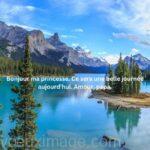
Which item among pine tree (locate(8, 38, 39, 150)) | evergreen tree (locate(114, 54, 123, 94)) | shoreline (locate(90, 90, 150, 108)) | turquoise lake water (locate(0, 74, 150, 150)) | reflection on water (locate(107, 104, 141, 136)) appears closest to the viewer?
pine tree (locate(8, 38, 39, 150))

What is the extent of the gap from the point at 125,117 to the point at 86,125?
17.9 m

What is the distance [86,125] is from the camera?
91.8 m

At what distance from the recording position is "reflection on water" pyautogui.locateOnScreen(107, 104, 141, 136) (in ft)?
303

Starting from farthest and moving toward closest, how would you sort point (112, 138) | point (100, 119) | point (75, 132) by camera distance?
point (100, 119), point (75, 132), point (112, 138)

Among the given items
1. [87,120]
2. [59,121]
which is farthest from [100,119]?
[59,121]

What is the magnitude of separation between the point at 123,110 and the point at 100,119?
17194 mm

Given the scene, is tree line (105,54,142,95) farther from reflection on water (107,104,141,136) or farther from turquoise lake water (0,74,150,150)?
reflection on water (107,104,141,136)

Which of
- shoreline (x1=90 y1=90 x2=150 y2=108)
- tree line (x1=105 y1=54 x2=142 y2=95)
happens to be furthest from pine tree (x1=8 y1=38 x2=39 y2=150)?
tree line (x1=105 y1=54 x2=142 y2=95)

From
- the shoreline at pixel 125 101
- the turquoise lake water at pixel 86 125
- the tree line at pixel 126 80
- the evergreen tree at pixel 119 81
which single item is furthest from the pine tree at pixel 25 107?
the evergreen tree at pixel 119 81

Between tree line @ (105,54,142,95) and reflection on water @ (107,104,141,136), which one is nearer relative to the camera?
reflection on water @ (107,104,141,136)

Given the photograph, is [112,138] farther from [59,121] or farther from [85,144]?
[59,121]

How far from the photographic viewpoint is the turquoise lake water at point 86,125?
233ft

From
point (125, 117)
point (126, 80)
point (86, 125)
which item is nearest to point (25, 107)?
point (86, 125)

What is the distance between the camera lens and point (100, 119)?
335 ft
